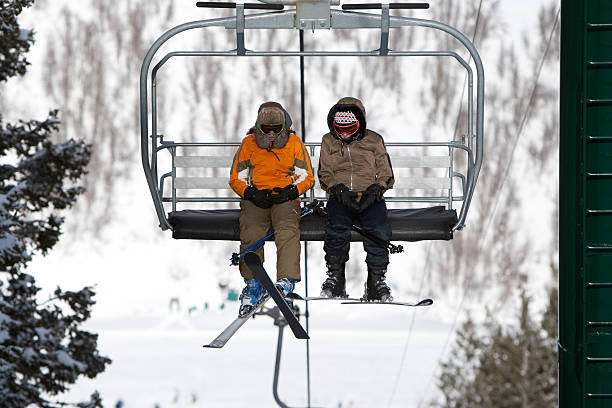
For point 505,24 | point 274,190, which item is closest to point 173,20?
point 505,24

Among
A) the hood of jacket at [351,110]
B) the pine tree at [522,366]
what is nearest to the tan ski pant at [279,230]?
the hood of jacket at [351,110]

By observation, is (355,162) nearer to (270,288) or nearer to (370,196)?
(370,196)

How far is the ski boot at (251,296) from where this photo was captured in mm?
3758

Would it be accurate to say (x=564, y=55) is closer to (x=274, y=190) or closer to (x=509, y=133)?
(x=274, y=190)

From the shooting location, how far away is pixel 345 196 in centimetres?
385

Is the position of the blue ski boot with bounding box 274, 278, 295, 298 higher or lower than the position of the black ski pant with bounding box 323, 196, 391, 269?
lower

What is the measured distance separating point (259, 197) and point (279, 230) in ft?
0.47

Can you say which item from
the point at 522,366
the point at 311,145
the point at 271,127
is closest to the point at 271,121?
the point at 271,127

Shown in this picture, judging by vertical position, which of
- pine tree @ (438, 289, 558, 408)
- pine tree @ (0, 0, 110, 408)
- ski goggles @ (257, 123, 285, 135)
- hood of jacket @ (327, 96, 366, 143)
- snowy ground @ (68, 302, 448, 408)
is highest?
hood of jacket @ (327, 96, 366, 143)

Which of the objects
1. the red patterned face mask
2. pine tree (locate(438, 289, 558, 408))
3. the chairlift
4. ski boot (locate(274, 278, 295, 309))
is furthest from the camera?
pine tree (locate(438, 289, 558, 408))

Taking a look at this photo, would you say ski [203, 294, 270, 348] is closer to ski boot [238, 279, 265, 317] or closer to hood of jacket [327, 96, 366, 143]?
ski boot [238, 279, 265, 317]

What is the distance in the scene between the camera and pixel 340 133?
3.86 metres

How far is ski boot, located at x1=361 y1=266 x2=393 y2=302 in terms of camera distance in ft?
12.7

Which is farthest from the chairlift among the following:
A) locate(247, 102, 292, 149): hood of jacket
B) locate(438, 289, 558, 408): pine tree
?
locate(438, 289, 558, 408): pine tree
